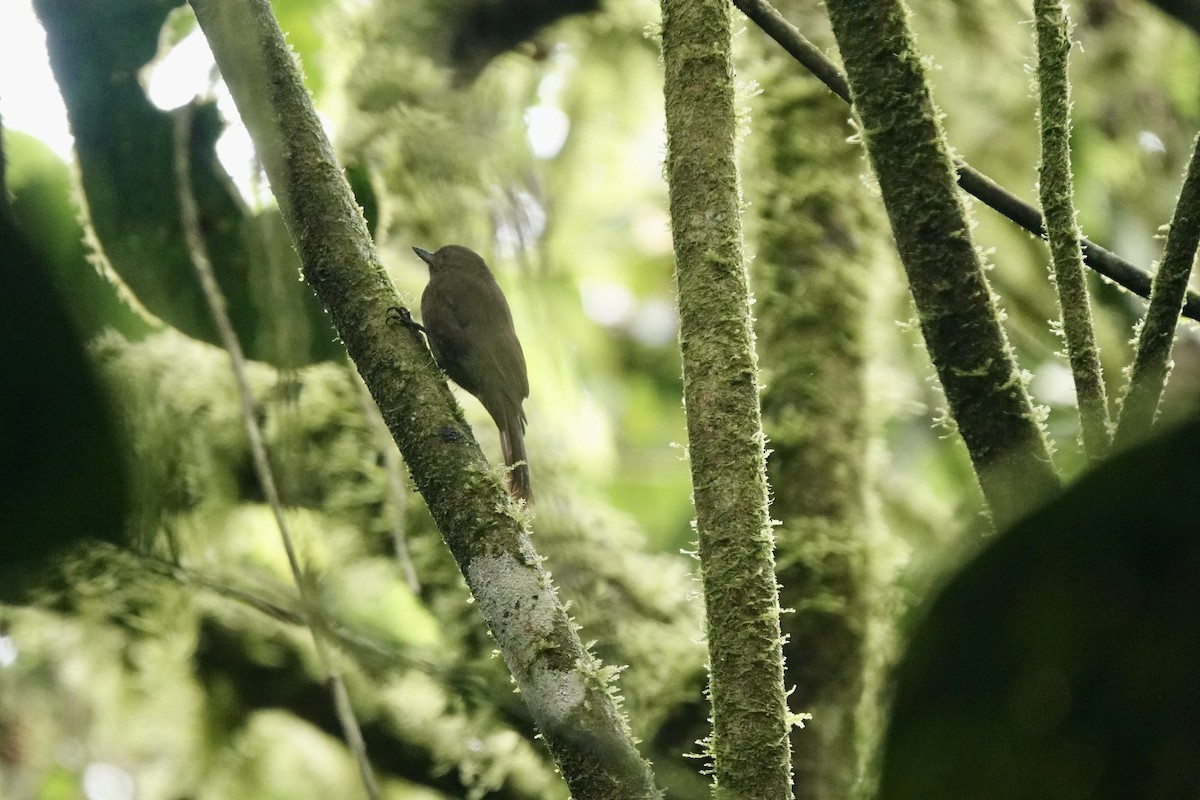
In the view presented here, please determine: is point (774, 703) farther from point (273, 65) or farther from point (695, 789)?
point (273, 65)

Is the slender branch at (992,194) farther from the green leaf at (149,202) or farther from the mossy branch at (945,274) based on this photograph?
the green leaf at (149,202)

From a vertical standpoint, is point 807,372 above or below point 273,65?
above

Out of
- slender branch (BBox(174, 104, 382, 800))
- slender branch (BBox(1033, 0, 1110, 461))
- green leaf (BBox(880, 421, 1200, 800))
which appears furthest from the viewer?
slender branch (BBox(174, 104, 382, 800))

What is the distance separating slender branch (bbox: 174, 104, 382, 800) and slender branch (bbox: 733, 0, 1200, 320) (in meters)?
1.05

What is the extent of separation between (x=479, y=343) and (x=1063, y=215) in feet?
5.25

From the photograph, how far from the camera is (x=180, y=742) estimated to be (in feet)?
8.89

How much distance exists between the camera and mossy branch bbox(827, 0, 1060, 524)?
128cm

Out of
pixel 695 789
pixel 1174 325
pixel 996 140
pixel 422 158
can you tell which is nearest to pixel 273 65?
pixel 1174 325

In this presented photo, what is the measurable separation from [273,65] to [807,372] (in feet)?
5.46

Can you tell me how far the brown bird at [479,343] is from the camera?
2742mm

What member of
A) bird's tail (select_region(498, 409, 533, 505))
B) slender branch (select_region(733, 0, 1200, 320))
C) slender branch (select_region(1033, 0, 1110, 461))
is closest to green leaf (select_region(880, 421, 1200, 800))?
slender branch (select_region(1033, 0, 1110, 461))

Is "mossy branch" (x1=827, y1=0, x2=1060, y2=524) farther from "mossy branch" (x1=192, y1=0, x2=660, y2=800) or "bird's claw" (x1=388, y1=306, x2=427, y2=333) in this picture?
"bird's claw" (x1=388, y1=306, x2=427, y2=333)

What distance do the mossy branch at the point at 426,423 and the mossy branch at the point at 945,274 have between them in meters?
0.49

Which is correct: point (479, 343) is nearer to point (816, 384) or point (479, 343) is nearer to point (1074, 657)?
point (816, 384)
